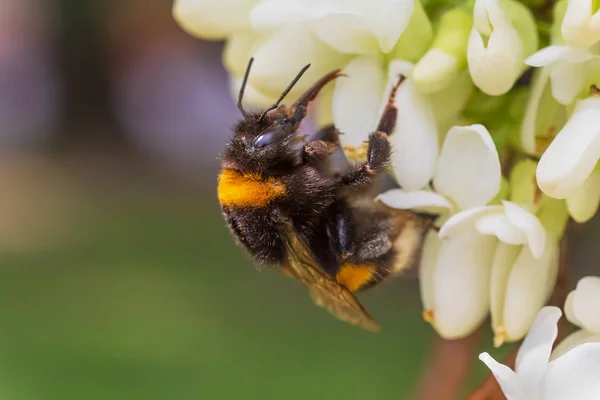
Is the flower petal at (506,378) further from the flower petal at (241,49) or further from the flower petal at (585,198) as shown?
the flower petal at (241,49)

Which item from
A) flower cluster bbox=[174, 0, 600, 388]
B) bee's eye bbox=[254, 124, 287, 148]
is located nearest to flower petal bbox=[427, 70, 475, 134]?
flower cluster bbox=[174, 0, 600, 388]

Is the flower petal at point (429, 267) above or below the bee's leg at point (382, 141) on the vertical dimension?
below

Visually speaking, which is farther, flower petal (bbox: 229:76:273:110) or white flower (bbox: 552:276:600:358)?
flower petal (bbox: 229:76:273:110)

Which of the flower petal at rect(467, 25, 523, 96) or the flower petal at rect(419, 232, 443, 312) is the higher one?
the flower petal at rect(467, 25, 523, 96)

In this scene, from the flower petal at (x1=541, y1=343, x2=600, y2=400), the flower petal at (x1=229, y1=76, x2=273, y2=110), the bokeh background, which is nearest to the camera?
the flower petal at (x1=541, y1=343, x2=600, y2=400)

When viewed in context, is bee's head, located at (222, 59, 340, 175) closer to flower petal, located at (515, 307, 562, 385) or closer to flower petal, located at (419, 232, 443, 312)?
flower petal, located at (419, 232, 443, 312)

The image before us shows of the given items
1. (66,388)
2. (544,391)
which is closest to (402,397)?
(66,388)

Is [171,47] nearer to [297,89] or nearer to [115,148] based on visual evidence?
Answer: [115,148]

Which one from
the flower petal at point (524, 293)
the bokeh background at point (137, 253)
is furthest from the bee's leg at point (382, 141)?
the bokeh background at point (137, 253)

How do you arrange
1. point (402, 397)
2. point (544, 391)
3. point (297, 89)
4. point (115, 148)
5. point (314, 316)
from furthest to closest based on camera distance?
point (115, 148), point (314, 316), point (402, 397), point (297, 89), point (544, 391)
